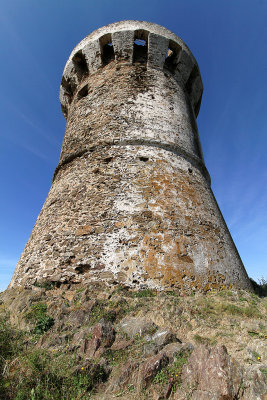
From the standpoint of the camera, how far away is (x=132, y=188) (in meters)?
4.70

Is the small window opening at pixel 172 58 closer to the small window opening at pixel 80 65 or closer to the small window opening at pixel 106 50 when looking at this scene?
the small window opening at pixel 106 50

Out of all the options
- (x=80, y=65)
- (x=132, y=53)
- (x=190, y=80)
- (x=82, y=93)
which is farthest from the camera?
(x=190, y=80)

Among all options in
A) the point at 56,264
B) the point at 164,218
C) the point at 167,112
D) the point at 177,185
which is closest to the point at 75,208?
the point at 56,264

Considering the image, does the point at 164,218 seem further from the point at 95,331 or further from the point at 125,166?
the point at 95,331

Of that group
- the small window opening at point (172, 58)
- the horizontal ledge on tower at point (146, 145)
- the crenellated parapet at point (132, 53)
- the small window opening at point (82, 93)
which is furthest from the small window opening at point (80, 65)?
the horizontal ledge on tower at point (146, 145)

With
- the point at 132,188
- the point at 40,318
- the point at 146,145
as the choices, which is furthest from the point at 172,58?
the point at 40,318

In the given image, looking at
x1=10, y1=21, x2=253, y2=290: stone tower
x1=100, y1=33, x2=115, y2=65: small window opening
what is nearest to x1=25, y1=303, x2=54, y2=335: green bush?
x1=10, y1=21, x2=253, y2=290: stone tower

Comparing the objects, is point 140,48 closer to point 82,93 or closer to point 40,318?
point 82,93

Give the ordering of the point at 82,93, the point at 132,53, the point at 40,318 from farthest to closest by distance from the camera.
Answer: the point at 82,93, the point at 132,53, the point at 40,318

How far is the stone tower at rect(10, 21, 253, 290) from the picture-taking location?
4.03 m

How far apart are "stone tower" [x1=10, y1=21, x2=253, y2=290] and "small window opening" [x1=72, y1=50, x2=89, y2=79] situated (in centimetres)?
28

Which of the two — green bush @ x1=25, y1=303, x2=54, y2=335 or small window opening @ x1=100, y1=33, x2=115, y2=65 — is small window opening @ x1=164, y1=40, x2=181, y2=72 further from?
Answer: green bush @ x1=25, y1=303, x2=54, y2=335

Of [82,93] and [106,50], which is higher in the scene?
[106,50]

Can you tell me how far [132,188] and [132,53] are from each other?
15.0 ft
